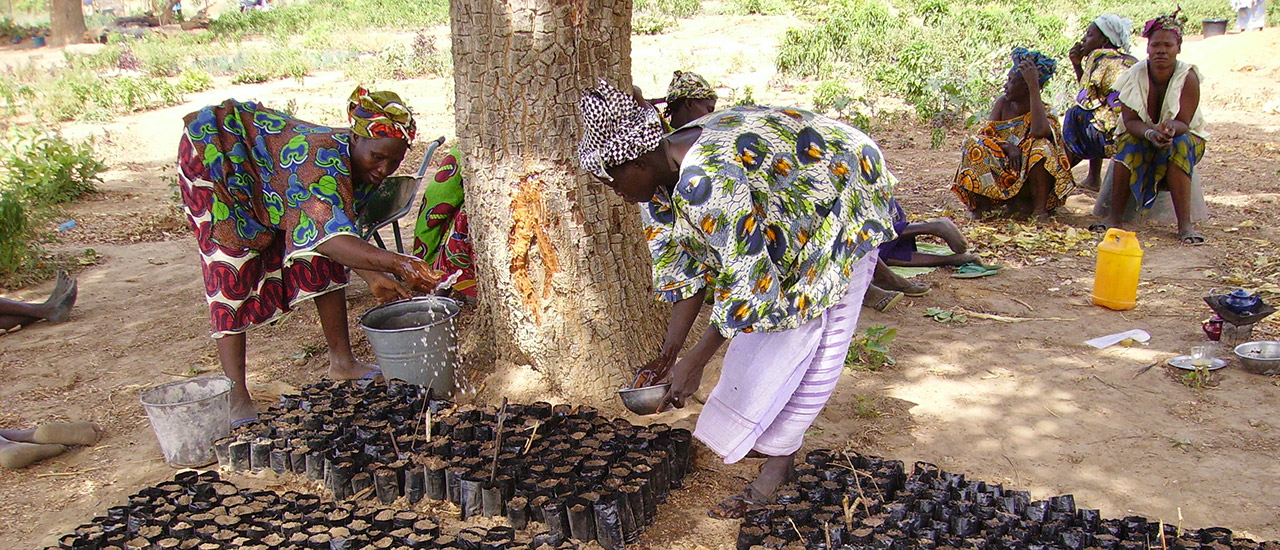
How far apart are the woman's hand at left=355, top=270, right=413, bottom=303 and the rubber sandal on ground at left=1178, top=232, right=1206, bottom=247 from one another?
16.6 feet

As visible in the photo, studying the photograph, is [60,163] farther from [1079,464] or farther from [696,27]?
[696,27]

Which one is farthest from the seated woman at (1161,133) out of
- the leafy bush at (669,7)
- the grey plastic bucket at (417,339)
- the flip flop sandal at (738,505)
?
the leafy bush at (669,7)

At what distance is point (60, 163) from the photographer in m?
7.86

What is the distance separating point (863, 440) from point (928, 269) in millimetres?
2306

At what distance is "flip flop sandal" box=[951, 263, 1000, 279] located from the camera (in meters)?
5.32

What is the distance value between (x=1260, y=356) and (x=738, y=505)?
259cm

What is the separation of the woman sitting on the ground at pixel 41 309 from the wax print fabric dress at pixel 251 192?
222 centimetres

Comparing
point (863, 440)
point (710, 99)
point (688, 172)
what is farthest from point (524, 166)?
point (863, 440)

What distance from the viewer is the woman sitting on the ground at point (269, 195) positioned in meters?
3.37

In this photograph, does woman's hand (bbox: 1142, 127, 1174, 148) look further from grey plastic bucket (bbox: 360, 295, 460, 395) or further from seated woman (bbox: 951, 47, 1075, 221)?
Answer: grey plastic bucket (bbox: 360, 295, 460, 395)

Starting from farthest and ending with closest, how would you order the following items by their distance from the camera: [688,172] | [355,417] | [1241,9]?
1. [1241,9]
2. [355,417]
3. [688,172]

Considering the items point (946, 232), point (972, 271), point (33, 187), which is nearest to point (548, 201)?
point (946, 232)

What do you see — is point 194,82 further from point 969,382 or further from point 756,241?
point 756,241

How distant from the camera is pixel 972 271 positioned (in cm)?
536
